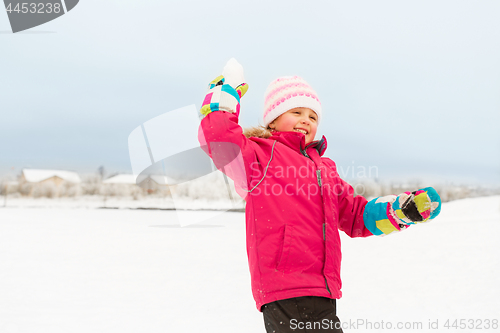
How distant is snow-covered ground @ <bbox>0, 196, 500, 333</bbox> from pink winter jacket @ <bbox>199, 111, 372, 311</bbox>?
10.3ft

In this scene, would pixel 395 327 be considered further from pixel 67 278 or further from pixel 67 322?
pixel 67 278

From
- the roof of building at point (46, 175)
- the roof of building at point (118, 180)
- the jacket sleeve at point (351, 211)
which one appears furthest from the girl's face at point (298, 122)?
the roof of building at point (46, 175)

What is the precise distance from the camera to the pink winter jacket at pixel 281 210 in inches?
61.2

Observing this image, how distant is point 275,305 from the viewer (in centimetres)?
156

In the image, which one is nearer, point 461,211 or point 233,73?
point 233,73

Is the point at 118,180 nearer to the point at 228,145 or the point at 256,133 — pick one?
the point at 256,133

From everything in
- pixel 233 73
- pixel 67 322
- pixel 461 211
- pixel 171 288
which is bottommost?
pixel 67 322

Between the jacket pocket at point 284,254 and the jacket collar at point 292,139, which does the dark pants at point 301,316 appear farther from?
the jacket collar at point 292,139

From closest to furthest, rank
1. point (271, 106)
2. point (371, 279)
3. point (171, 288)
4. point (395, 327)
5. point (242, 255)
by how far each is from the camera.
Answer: point (271, 106)
point (395, 327)
point (171, 288)
point (371, 279)
point (242, 255)

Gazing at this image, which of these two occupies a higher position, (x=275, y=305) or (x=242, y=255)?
(x=242, y=255)

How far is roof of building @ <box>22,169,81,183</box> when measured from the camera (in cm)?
3874

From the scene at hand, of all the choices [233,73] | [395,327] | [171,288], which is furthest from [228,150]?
[171,288]

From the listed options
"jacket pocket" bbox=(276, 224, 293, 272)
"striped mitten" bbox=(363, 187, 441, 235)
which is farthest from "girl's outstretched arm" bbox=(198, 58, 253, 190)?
"striped mitten" bbox=(363, 187, 441, 235)

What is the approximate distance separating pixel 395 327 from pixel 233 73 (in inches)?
161
